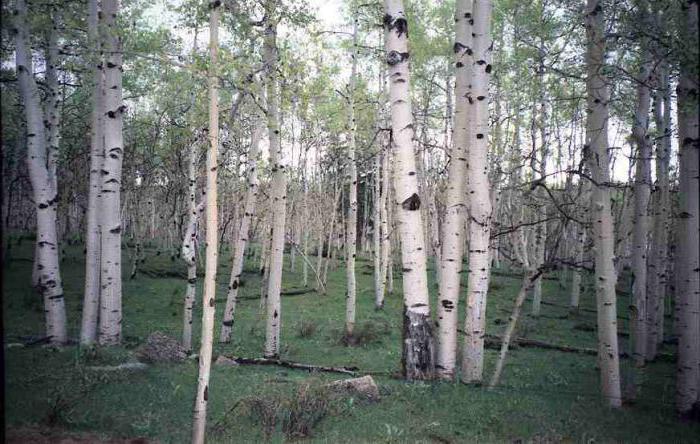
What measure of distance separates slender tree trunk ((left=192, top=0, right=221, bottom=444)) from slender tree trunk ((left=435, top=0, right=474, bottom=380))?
3.92 m

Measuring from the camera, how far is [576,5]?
1338 centimetres

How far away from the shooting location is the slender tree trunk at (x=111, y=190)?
10.0 meters

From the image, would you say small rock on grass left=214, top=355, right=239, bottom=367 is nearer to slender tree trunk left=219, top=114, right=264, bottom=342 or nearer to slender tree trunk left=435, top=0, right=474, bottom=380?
→ slender tree trunk left=219, top=114, right=264, bottom=342

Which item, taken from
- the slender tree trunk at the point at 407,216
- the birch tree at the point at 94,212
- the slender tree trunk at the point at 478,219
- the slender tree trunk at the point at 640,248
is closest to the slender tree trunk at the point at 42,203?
the birch tree at the point at 94,212

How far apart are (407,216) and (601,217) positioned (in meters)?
2.99

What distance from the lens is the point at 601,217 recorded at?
773 cm

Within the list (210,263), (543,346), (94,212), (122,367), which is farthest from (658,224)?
(94,212)

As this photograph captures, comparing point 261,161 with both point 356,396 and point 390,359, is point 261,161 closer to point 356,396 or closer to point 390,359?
point 390,359

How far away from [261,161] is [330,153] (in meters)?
19.1

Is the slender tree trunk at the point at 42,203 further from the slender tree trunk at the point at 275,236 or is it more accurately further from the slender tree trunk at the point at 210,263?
the slender tree trunk at the point at 210,263

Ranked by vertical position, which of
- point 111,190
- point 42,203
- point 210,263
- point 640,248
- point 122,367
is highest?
point 111,190

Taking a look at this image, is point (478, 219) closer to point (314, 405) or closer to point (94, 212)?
point (314, 405)

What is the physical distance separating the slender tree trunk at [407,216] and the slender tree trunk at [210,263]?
3.02m

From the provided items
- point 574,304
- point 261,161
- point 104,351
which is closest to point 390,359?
point 261,161
